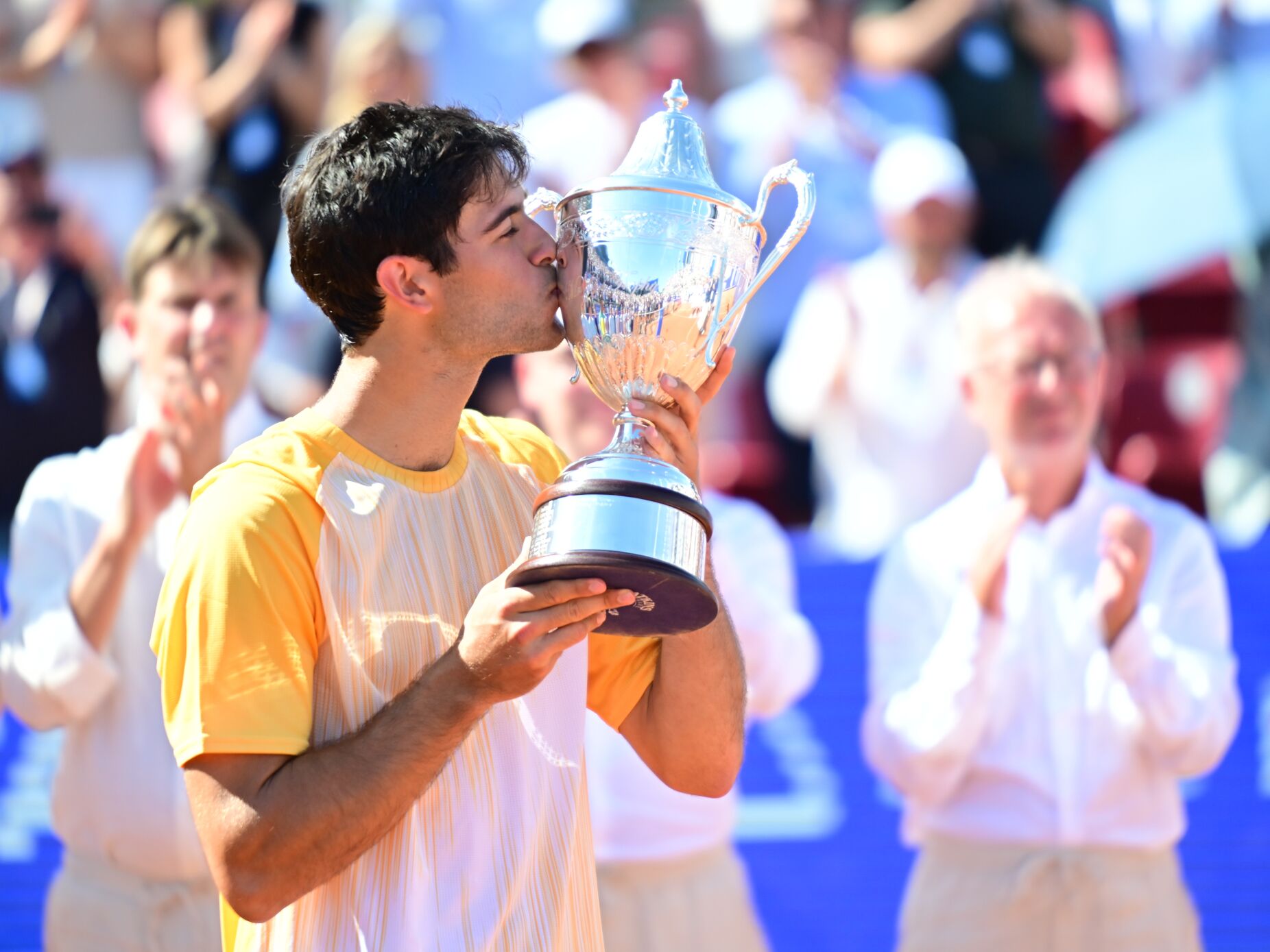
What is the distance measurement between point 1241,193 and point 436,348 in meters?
5.57

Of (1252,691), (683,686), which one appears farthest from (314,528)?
(1252,691)

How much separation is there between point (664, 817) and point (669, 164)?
6.46ft

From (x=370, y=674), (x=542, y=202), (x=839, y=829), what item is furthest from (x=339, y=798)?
(x=839, y=829)

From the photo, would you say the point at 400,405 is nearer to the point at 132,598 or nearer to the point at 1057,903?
the point at 132,598

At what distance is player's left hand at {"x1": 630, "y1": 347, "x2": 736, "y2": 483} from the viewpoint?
7.61 ft

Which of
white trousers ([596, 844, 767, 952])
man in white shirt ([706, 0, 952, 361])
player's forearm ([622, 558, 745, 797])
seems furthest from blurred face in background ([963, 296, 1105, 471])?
man in white shirt ([706, 0, 952, 361])

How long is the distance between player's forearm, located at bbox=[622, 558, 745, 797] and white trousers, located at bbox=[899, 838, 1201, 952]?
4.94 ft

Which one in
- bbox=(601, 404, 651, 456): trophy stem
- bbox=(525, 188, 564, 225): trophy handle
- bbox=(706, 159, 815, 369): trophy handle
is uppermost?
bbox=(525, 188, 564, 225): trophy handle

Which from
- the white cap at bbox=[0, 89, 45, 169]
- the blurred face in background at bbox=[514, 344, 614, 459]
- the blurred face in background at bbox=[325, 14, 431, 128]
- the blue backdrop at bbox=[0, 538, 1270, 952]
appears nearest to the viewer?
the blurred face in background at bbox=[514, 344, 614, 459]

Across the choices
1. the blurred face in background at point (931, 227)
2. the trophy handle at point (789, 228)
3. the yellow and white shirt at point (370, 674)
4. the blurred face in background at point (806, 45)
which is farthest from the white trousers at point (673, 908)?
the blurred face in background at point (806, 45)

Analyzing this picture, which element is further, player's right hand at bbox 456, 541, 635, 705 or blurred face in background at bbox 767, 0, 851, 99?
blurred face in background at bbox 767, 0, 851, 99

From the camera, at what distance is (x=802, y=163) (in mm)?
6602

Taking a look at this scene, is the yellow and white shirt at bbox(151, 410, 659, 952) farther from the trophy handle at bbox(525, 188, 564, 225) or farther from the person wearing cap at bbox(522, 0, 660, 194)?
the person wearing cap at bbox(522, 0, 660, 194)

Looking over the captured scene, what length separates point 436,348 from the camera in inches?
93.0
